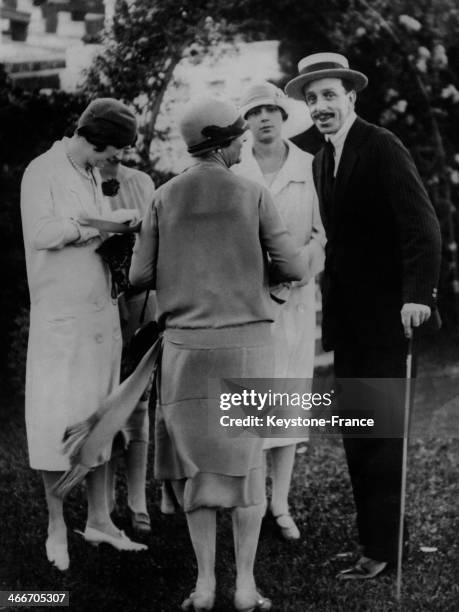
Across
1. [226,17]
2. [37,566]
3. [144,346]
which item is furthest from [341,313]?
[37,566]

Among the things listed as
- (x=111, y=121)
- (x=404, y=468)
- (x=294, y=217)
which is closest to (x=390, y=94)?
(x=294, y=217)

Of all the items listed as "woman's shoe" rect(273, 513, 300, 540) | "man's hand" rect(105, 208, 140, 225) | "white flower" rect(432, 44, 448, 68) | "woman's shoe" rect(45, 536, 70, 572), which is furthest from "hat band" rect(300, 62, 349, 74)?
"woman's shoe" rect(45, 536, 70, 572)

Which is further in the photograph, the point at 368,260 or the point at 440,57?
the point at 440,57

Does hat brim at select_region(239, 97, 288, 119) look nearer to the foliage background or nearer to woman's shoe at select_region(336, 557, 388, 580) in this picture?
the foliage background

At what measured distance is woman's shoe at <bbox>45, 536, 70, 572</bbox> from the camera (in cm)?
354

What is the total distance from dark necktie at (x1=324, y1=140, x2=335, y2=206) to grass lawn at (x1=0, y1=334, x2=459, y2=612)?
32.8 inches

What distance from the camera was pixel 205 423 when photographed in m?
3.20

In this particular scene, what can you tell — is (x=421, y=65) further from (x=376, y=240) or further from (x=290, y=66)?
(x=376, y=240)

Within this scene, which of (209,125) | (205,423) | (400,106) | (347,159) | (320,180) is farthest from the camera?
(400,106)

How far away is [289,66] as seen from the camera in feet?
11.8

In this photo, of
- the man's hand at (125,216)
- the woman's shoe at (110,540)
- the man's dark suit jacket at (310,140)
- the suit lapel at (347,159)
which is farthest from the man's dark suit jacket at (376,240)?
the woman's shoe at (110,540)

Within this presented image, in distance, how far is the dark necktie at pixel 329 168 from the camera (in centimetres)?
350

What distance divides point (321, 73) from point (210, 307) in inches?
44.9

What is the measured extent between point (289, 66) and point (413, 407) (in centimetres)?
160
